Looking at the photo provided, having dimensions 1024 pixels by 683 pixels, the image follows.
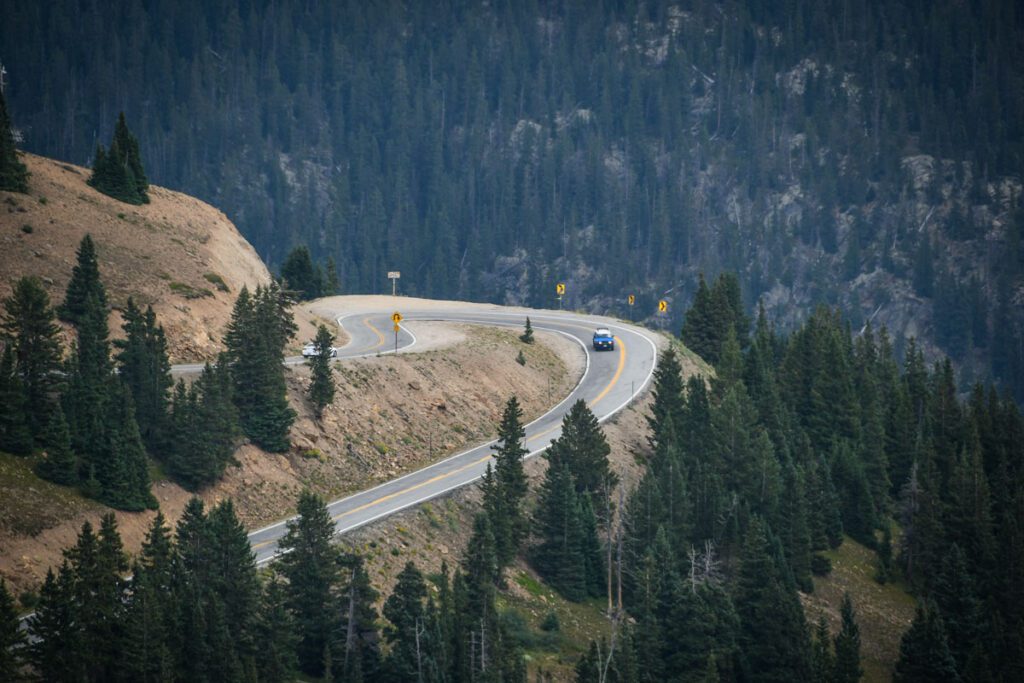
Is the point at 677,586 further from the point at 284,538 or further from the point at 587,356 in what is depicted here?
the point at 587,356

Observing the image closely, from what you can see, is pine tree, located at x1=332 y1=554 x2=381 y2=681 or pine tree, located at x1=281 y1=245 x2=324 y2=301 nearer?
pine tree, located at x1=332 y1=554 x2=381 y2=681

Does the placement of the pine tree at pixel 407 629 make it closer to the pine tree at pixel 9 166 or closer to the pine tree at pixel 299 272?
the pine tree at pixel 9 166

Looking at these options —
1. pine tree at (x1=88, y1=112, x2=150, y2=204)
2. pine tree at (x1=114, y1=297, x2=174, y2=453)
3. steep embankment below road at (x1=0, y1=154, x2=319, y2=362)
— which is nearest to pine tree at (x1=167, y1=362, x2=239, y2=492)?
pine tree at (x1=114, y1=297, x2=174, y2=453)

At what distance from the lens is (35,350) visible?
60.3 metres

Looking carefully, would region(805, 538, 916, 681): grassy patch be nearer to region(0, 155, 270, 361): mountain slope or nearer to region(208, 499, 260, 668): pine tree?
region(0, 155, 270, 361): mountain slope

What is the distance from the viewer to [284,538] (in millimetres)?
55812

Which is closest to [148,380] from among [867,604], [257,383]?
[257,383]

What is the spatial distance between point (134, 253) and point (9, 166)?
354 inches

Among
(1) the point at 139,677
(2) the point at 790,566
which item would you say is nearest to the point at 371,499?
(1) the point at 139,677

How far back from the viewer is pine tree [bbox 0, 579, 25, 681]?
42.3 m

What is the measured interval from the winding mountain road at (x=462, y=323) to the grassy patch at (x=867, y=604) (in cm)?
1782

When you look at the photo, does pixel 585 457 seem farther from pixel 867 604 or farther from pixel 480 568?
pixel 867 604

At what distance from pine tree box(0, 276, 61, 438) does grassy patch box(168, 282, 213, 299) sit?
635 inches

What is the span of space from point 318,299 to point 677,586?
57.1 m
